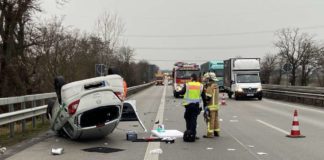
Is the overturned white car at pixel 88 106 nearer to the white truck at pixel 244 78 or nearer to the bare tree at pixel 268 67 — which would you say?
the white truck at pixel 244 78

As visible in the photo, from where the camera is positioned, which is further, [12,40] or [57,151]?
[12,40]

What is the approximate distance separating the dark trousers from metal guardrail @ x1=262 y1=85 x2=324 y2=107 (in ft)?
51.9

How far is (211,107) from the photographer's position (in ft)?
40.4

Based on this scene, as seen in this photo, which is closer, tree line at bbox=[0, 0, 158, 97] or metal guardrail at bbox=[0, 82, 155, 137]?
metal guardrail at bbox=[0, 82, 155, 137]

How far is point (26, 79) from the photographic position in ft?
97.0

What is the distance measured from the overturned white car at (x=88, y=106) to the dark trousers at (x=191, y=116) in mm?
1701

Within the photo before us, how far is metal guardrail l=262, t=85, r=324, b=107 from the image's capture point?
86.9ft

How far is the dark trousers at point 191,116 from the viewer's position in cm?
1125

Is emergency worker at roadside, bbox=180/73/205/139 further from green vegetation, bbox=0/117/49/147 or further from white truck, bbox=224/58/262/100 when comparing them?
white truck, bbox=224/58/262/100

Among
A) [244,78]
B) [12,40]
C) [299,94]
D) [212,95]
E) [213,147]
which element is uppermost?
[12,40]

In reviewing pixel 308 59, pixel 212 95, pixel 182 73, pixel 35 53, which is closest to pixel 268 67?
pixel 308 59

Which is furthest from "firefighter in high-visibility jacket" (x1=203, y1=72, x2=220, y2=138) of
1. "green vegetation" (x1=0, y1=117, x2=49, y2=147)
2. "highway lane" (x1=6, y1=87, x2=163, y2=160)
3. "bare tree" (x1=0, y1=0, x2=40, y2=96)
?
"bare tree" (x1=0, y1=0, x2=40, y2=96)

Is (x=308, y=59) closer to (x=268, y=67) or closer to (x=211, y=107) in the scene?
(x=268, y=67)

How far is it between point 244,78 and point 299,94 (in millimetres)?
5496
